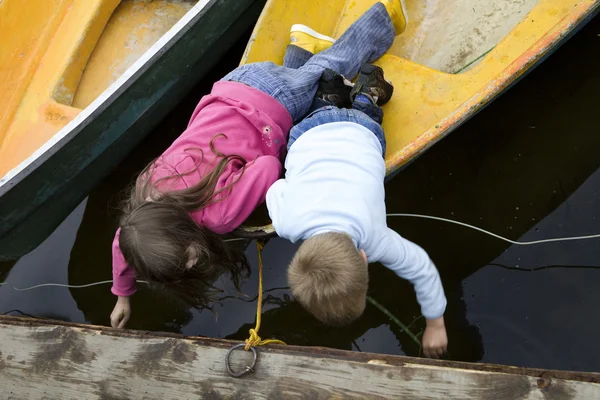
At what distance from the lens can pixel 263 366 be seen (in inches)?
73.0

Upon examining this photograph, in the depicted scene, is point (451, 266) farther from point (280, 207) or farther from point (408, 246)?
point (280, 207)

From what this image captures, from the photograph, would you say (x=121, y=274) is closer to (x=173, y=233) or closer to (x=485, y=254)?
(x=173, y=233)

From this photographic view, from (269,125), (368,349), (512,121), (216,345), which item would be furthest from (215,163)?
(512,121)

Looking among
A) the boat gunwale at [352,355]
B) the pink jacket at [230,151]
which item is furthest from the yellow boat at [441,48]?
the boat gunwale at [352,355]

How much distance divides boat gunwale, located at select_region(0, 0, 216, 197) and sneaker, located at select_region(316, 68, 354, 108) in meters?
0.78

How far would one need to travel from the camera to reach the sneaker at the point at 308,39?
261cm

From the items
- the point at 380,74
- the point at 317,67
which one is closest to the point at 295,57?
the point at 317,67

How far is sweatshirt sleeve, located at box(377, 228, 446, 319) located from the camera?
178cm

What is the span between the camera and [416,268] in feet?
5.97

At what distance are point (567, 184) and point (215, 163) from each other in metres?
1.86

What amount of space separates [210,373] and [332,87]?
1.34 m

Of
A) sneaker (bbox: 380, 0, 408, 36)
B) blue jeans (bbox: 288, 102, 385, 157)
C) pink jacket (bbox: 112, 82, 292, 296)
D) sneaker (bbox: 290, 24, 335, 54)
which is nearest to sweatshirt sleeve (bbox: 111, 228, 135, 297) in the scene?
pink jacket (bbox: 112, 82, 292, 296)

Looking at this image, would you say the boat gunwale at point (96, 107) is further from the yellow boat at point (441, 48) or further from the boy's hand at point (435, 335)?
the boy's hand at point (435, 335)

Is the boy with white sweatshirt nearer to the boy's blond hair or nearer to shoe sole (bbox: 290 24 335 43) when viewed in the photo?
the boy's blond hair
